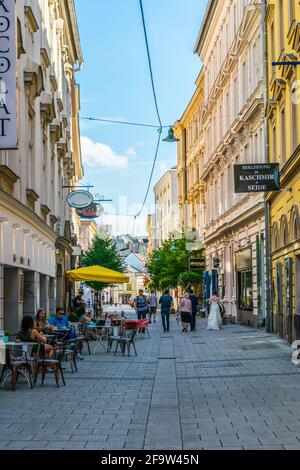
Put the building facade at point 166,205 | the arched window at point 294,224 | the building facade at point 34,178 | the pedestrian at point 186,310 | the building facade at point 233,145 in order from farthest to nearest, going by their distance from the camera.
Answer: the building facade at point 166,205 → the pedestrian at point 186,310 → the building facade at point 233,145 → the arched window at point 294,224 → the building facade at point 34,178

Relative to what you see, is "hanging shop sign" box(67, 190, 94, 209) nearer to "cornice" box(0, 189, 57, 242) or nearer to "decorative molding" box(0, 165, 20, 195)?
"cornice" box(0, 189, 57, 242)

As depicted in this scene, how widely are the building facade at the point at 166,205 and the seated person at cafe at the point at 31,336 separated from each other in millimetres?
61050

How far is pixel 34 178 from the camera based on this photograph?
21594 millimetres

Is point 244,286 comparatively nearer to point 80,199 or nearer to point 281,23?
point 80,199

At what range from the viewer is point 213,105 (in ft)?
138

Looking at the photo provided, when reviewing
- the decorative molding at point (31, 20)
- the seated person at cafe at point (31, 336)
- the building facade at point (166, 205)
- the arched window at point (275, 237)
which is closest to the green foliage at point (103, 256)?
the arched window at point (275, 237)

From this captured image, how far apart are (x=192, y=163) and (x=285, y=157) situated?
34.4m

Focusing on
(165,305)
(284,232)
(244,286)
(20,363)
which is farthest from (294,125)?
(244,286)

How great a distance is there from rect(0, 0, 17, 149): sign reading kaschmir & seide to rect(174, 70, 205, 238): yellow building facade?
3530 centimetres

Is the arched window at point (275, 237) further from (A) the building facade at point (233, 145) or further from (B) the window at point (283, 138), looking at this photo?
(B) the window at point (283, 138)

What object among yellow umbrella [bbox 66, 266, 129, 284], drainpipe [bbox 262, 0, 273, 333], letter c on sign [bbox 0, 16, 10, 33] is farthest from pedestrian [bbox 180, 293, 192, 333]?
letter c on sign [bbox 0, 16, 10, 33]

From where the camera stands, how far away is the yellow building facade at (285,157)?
19.5m

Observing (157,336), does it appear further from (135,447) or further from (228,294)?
(135,447)

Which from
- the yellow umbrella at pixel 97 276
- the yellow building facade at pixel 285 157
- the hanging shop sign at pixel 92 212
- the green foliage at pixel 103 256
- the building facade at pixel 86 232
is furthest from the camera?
the building facade at pixel 86 232
